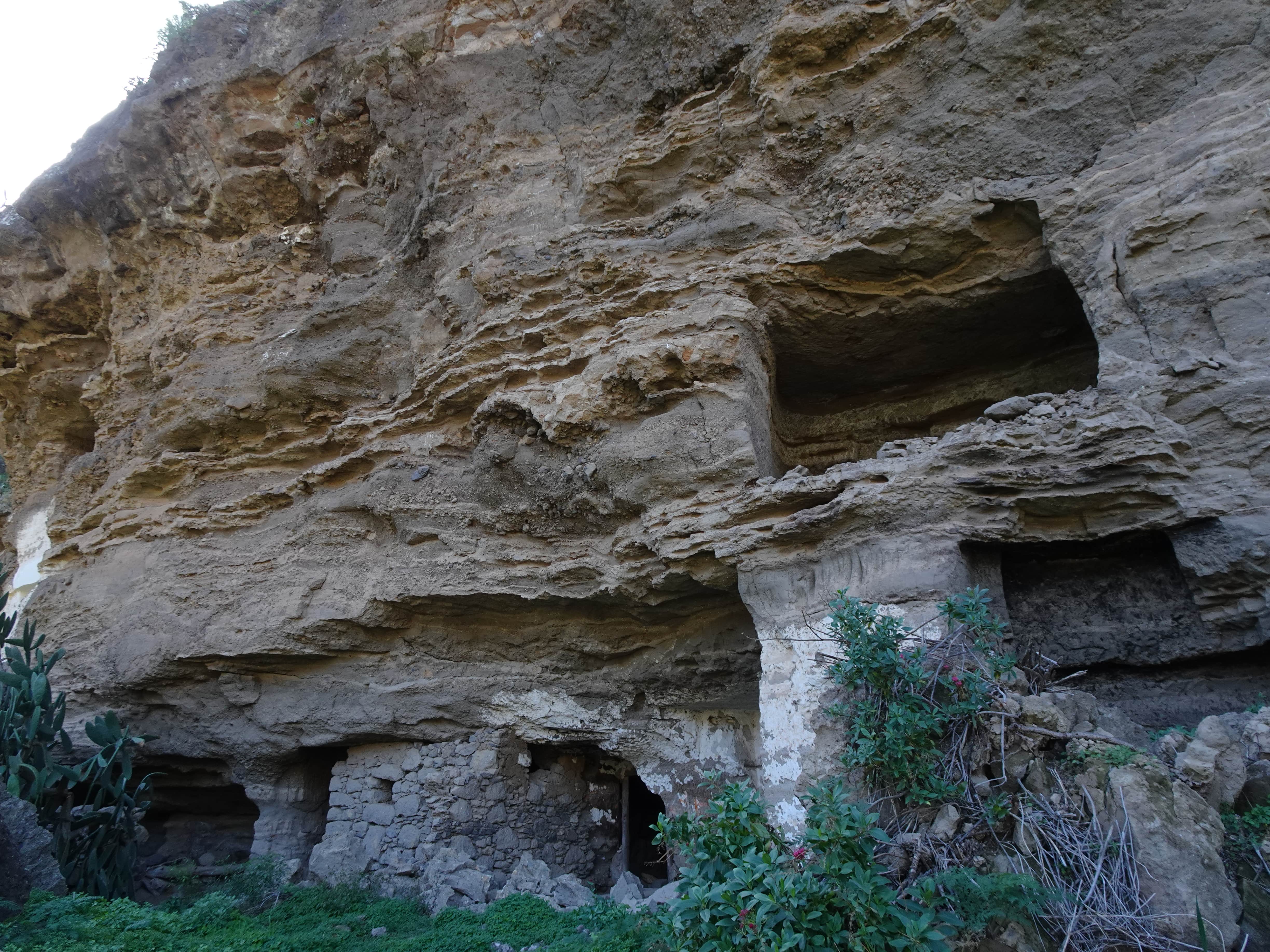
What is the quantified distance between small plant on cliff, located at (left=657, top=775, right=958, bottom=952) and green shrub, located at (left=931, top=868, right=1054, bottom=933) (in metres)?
0.08

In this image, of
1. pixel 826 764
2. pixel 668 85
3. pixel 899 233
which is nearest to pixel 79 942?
pixel 826 764

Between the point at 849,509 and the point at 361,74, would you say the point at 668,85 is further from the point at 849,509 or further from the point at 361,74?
the point at 849,509

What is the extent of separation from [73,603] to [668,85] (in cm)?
671

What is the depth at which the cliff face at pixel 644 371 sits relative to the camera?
4.00 metres

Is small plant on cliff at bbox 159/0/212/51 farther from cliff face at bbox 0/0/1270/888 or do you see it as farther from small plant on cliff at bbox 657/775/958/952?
small plant on cliff at bbox 657/775/958/952

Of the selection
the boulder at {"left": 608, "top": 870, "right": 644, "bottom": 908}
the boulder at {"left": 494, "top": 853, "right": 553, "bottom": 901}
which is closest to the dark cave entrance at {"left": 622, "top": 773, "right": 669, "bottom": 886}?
the boulder at {"left": 608, "top": 870, "right": 644, "bottom": 908}

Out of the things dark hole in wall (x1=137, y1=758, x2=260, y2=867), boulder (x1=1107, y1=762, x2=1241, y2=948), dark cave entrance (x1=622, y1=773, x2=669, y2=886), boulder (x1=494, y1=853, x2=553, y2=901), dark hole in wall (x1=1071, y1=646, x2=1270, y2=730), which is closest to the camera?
boulder (x1=1107, y1=762, x2=1241, y2=948)

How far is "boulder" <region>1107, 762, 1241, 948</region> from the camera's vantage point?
2660 mm

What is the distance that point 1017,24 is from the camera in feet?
15.8

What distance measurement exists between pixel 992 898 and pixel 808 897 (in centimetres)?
67

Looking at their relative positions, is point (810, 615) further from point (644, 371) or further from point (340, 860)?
point (340, 860)

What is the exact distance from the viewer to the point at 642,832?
22.0 ft

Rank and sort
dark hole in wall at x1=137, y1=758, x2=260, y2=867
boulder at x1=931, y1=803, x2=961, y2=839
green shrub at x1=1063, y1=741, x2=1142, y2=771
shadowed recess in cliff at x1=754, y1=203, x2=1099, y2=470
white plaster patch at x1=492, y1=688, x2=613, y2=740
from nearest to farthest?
green shrub at x1=1063, y1=741, x2=1142, y2=771, boulder at x1=931, y1=803, x2=961, y2=839, shadowed recess in cliff at x1=754, y1=203, x2=1099, y2=470, white plaster patch at x1=492, y1=688, x2=613, y2=740, dark hole in wall at x1=137, y1=758, x2=260, y2=867

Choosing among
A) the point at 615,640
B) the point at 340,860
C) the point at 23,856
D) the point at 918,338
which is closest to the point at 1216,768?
the point at 918,338
